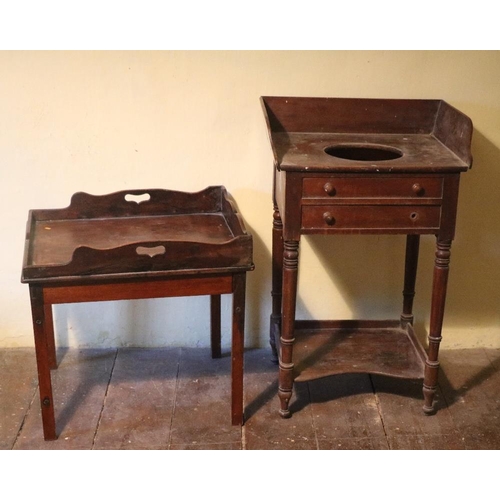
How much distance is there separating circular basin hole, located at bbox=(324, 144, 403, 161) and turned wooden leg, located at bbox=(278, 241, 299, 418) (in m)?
0.44

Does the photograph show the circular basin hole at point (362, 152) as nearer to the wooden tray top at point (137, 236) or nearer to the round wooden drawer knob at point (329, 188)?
the round wooden drawer knob at point (329, 188)

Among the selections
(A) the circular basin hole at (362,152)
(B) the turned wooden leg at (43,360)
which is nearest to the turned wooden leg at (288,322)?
(A) the circular basin hole at (362,152)

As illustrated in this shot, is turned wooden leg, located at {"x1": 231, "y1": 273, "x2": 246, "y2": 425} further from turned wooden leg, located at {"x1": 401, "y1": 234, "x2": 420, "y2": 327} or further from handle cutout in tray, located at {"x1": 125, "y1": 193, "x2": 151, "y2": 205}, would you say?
turned wooden leg, located at {"x1": 401, "y1": 234, "x2": 420, "y2": 327}

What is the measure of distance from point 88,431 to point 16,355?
0.66m

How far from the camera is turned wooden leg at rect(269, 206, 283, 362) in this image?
276 cm

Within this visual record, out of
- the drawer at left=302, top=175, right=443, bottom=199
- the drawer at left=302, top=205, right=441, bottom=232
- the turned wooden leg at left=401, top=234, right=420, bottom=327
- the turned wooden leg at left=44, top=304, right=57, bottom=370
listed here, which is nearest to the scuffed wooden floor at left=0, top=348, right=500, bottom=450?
the turned wooden leg at left=44, top=304, right=57, bottom=370

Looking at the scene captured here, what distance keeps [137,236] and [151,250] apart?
0.18m

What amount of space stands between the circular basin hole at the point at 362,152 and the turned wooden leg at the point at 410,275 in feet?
1.32

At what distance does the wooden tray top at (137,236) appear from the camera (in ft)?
7.28

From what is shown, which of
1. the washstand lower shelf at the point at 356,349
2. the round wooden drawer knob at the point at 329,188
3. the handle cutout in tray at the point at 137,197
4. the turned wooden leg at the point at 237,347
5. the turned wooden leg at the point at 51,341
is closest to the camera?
the round wooden drawer knob at the point at 329,188

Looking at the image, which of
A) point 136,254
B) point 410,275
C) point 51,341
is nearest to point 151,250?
point 136,254

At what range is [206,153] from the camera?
2760 millimetres

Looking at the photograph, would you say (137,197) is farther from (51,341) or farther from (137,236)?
(51,341)

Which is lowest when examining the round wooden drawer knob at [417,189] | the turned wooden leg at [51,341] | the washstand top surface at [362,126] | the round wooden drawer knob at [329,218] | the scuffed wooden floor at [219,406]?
the scuffed wooden floor at [219,406]
